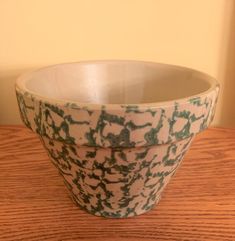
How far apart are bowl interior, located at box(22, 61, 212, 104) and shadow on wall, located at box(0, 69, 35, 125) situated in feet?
0.61

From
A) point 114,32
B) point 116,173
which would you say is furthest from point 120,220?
point 114,32

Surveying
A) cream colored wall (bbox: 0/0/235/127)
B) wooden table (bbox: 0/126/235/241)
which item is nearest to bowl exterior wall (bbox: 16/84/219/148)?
wooden table (bbox: 0/126/235/241)

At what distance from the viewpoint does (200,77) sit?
425 mm

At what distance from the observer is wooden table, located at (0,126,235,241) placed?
0.37m

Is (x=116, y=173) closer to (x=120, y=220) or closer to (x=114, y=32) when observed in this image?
(x=120, y=220)

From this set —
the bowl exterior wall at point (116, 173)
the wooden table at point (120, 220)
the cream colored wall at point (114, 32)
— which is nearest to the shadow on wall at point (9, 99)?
the cream colored wall at point (114, 32)

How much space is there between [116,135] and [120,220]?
0.45 feet

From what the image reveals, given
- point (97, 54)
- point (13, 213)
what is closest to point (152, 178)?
point (13, 213)

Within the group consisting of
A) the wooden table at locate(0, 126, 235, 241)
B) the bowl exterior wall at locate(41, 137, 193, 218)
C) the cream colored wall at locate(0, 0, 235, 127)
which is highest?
the cream colored wall at locate(0, 0, 235, 127)

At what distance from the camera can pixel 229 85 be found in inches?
Answer: 26.6

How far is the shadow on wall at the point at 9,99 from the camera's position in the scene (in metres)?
0.64

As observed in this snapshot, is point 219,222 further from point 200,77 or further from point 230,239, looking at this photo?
point 200,77

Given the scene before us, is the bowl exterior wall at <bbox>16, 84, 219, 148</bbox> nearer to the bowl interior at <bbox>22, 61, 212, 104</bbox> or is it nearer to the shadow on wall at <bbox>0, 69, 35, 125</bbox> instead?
the bowl interior at <bbox>22, 61, 212, 104</bbox>

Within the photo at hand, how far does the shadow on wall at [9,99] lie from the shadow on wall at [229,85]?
0.39 m
